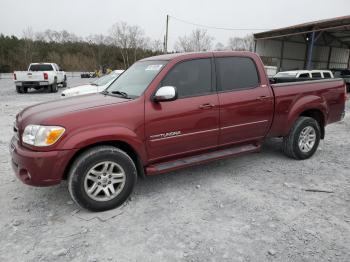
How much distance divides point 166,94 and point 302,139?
2.92 m

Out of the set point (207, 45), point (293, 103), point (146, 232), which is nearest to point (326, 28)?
point (293, 103)

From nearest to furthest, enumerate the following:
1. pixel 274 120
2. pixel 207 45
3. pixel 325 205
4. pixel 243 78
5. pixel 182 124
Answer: pixel 325 205 → pixel 182 124 → pixel 243 78 → pixel 274 120 → pixel 207 45

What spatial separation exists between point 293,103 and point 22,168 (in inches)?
160

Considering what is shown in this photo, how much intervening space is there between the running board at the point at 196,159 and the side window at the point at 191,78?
87cm

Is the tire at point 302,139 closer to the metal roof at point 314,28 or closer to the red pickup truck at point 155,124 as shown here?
the red pickup truck at point 155,124

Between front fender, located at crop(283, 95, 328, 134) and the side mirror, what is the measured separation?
2.31 m

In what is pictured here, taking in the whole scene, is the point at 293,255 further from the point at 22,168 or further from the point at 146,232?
the point at 22,168

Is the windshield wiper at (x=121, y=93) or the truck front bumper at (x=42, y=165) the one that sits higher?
the windshield wiper at (x=121, y=93)

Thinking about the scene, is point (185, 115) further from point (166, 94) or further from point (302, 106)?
point (302, 106)

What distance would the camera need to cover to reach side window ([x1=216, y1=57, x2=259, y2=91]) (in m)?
4.05

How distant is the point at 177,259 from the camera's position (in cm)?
249

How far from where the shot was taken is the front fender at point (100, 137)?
3.00m

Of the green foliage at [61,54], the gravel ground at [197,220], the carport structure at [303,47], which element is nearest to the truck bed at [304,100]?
the gravel ground at [197,220]

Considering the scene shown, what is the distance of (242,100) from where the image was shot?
4.10 m
